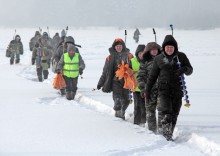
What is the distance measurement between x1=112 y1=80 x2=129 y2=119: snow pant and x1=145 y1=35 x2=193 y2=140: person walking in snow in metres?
1.89

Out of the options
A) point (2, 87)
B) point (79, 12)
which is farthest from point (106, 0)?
point (2, 87)

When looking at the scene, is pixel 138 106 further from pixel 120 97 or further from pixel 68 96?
pixel 68 96

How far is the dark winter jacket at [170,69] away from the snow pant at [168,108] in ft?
0.25

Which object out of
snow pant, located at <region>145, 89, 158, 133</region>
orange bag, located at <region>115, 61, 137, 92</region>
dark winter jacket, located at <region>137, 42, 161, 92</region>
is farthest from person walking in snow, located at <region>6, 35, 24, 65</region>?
snow pant, located at <region>145, 89, 158, 133</region>

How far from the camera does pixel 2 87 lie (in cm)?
1466

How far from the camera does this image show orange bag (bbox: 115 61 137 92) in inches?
330

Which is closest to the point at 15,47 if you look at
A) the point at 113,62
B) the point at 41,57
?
the point at 41,57

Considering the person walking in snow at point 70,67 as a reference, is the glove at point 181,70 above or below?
above

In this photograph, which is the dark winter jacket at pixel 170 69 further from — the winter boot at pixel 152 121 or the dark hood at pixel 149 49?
the winter boot at pixel 152 121

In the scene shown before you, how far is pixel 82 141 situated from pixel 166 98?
4.89 feet

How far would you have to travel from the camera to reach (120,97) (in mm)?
9039

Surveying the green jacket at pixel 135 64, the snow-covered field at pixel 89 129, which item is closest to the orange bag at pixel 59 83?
the snow-covered field at pixel 89 129

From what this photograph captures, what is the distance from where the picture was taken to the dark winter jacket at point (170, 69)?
6.86m

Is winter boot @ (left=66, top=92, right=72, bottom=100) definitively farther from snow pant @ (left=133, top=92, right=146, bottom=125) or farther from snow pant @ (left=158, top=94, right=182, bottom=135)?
snow pant @ (left=158, top=94, right=182, bottom=135)
